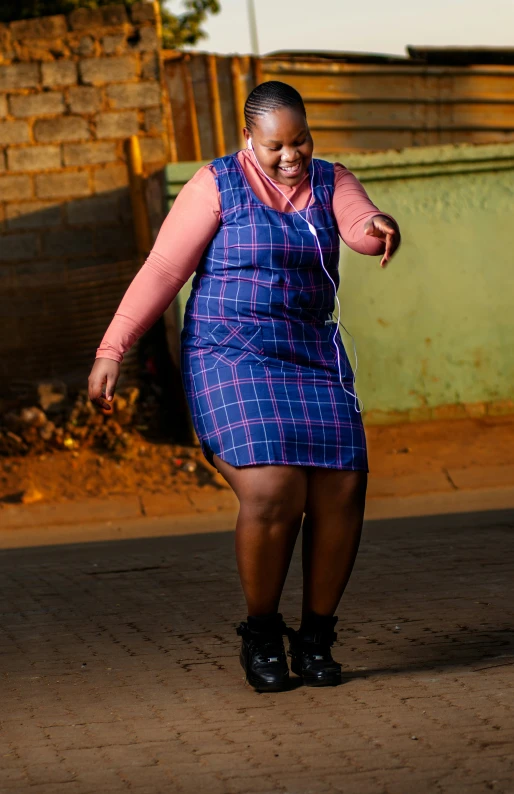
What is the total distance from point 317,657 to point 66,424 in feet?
20.5

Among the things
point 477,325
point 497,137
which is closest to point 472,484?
point 477,325

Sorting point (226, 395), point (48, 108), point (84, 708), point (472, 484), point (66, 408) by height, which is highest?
point (48, 108)

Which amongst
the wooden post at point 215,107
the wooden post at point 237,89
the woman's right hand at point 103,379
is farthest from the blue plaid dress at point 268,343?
the wooden post at point 237,89

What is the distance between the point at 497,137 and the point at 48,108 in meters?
5.77

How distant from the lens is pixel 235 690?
139 inches

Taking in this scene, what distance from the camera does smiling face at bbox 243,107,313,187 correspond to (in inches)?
131

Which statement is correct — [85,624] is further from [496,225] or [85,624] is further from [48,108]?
[48,108]

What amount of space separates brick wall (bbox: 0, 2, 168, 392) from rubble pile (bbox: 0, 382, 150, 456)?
1.83 meters

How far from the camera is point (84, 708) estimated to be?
135 inches

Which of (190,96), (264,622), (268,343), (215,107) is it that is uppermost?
(190,96)

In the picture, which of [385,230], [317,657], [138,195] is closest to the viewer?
[385,230]

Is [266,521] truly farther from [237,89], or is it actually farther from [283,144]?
[237,89]

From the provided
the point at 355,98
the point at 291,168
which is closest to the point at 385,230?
the point at 291,168

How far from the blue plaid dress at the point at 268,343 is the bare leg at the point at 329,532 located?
2.6 inches
